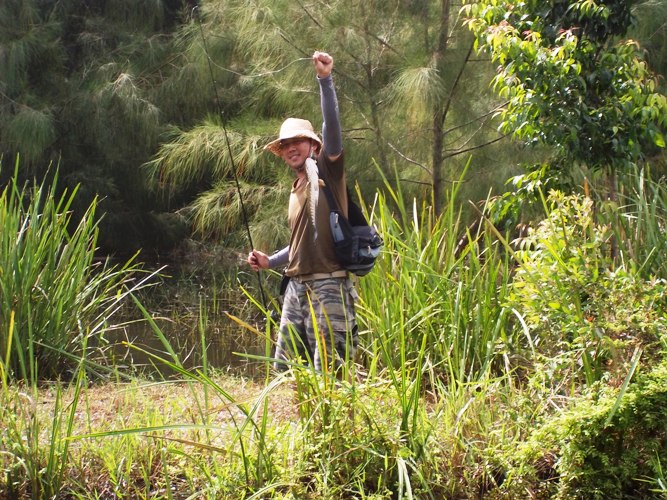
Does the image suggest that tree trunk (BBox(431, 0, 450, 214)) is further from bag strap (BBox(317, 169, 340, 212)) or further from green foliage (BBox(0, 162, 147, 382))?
bag strap (BBox(317, 169, 340, 212))

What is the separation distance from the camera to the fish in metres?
4.00

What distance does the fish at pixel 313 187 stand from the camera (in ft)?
13.1

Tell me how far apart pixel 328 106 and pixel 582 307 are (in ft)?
4.03

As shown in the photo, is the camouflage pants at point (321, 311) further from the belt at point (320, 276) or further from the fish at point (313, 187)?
the fish at point (313, 187)

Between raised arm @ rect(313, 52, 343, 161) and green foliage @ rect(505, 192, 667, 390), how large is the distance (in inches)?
33.3

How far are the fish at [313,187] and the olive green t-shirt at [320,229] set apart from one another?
16mm

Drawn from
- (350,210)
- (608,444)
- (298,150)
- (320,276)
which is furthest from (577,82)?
(608,444)

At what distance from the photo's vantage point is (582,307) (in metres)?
3.53

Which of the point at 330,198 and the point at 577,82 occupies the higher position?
the point at 577,82

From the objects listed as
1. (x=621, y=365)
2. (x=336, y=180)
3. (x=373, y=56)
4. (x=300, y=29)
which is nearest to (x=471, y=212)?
(x=373, y=56)

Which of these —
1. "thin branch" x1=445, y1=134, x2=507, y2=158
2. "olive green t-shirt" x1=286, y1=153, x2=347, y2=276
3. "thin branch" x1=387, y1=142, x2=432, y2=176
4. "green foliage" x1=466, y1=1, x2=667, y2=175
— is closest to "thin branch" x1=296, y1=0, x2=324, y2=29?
"thin branch" x1=387, y1=142, x2=432, y2=176

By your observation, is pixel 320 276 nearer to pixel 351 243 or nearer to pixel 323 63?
pixel 351 243

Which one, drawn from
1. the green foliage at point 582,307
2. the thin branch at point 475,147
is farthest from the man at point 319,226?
the thin branch at point 475,147

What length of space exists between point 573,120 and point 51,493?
10.7 ft
